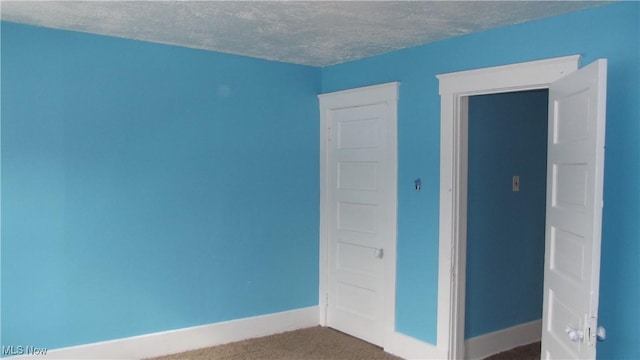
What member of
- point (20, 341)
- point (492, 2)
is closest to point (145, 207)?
point (20, 341)

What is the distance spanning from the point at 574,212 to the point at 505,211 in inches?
61.3

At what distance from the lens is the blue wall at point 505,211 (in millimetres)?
3838

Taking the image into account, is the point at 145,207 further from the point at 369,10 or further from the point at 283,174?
the point at 369,10

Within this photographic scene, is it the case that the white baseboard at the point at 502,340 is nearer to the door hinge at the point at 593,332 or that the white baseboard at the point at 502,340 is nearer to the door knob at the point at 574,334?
the door knob at the point at 574,334

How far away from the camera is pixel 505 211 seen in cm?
402

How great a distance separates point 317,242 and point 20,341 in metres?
2.25

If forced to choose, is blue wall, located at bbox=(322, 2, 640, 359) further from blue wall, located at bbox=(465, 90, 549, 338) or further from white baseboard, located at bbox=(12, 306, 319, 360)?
white baseboard, located at bbox=(12, 306, 319, 360)

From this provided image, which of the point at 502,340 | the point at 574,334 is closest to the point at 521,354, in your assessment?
the point at 502,340

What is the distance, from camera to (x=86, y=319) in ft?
11.6

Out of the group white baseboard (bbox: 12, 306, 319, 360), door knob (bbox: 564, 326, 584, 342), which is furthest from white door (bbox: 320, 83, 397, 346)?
door knob (bbox: 564, 326, 584, 342)

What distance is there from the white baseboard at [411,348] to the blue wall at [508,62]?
0.19ft

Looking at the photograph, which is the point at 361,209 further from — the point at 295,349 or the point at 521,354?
the point at 521,354

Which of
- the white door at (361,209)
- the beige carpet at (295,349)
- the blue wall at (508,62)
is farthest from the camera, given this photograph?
the white door at (361,209)

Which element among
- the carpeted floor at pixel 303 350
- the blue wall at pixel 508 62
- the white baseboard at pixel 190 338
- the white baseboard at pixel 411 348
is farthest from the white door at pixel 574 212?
the white baseboard at pixel 190 338
